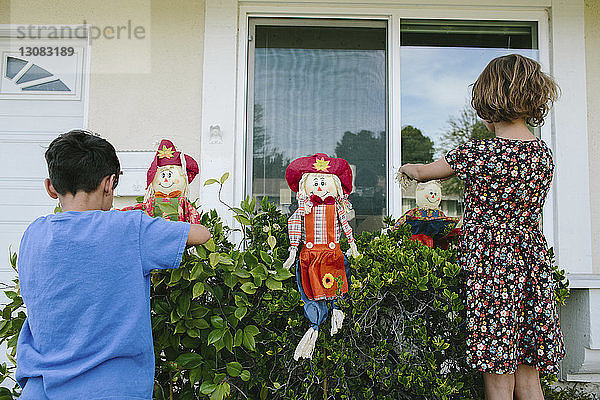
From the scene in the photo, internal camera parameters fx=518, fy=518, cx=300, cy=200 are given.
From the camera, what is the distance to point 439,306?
2.36 m

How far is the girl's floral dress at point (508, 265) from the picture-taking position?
224 cm

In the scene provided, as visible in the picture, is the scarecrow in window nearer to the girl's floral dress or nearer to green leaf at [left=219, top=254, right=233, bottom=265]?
the girl's floral dress

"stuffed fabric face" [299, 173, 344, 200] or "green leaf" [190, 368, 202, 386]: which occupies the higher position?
"stuffed fabric face" [299, 173, 344, 200]

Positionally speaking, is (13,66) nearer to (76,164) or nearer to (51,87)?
(51,87)

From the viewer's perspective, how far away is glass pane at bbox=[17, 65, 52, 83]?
374 centimetres

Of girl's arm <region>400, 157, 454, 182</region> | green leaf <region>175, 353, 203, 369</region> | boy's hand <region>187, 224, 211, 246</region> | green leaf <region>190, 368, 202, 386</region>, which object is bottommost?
green leaf <region>190, 368, 202, 386</region>

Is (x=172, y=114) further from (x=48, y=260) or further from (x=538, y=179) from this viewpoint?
(x=538, y=179)

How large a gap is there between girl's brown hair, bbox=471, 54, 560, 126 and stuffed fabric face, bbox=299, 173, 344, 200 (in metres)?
0.78

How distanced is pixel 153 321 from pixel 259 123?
1.82 metres

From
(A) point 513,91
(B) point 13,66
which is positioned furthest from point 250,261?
A: (B) point 13,66

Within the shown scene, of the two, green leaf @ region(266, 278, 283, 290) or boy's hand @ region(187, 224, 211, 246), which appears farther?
green leaf @ region(266, 278, 283, 290)

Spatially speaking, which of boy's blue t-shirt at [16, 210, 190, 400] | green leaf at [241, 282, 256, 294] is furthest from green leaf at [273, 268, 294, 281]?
boy's blue t-shirt at [16, 210, 190, 400]

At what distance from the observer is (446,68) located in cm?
379

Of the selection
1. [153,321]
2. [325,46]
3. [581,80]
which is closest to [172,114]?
[325,46]
